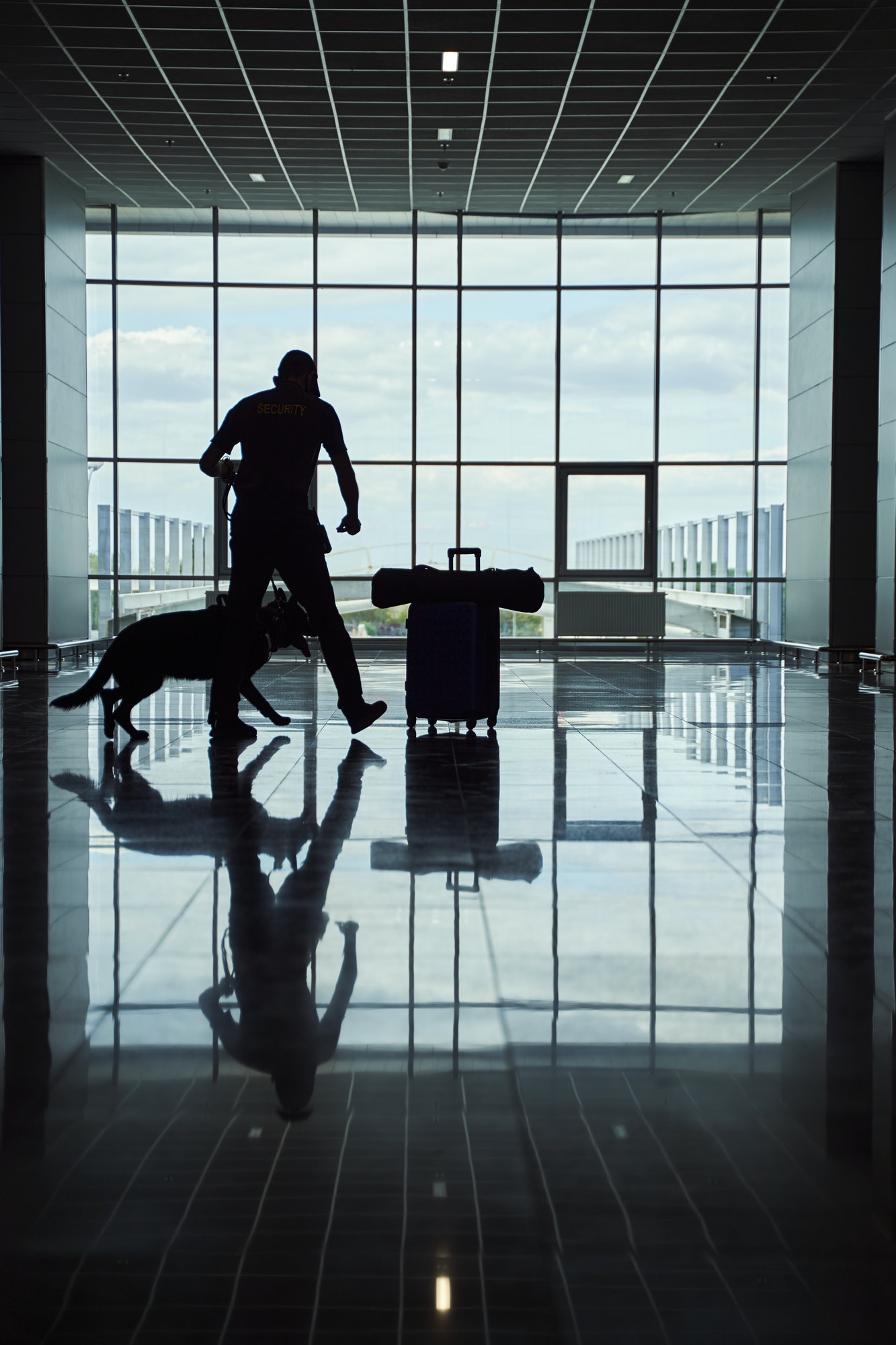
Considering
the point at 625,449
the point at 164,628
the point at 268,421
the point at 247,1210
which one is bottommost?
the point at 247,1210

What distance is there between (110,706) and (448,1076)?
4.81 meters

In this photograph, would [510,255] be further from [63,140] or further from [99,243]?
[63,140]

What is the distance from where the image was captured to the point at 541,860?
131 inches

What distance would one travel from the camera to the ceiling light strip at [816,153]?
12164 millimetres

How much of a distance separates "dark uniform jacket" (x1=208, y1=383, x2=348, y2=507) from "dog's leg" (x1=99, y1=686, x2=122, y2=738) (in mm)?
1143

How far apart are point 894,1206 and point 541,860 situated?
6.25 ft

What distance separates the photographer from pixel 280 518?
20.2 feet

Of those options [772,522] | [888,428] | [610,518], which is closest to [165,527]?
[610,518]

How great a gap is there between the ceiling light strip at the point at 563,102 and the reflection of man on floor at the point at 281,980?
9.29 m

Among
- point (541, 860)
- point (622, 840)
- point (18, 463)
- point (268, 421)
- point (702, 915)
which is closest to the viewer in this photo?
point (702, 915)

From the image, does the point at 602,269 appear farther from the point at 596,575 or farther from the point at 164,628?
the point at 164,628

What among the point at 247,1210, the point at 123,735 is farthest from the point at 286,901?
the point at 123,735

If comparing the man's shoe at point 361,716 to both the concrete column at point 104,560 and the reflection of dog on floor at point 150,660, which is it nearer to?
the reflection of dog on floor at point 150,660

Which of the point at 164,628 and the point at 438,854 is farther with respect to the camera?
the point at 164,628
